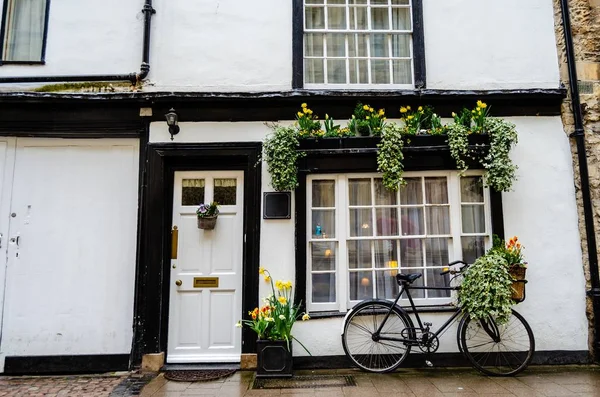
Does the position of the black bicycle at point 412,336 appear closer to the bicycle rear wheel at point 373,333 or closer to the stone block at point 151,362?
the bicycle rear wheel at point 373,333

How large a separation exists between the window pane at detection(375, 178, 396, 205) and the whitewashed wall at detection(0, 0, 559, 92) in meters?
1.63

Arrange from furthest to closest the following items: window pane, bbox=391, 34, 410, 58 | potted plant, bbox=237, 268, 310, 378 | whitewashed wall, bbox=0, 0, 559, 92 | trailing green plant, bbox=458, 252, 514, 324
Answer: window pane, bbox=391, 34, 410, 58
whitewashed wall, bbox=0, 0, 559, 92
potted plant, bbox=237, 268, 310, 378
trailing green plant, bbox=458, 252, 514, 324

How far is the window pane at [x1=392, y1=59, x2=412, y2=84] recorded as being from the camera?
6082 millimetres

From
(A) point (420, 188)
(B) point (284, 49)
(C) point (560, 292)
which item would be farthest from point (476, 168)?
(B) point (284, 49)

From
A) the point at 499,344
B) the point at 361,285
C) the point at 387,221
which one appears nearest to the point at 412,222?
the point at 387,221

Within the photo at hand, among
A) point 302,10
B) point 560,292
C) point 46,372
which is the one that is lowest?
point 46,372

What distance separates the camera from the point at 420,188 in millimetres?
5719

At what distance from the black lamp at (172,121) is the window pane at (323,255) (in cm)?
233

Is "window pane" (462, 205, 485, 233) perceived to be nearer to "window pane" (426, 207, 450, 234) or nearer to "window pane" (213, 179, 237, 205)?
"window pane" (426, 207, 450, 234)

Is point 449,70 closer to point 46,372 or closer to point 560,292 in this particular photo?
point 560,292

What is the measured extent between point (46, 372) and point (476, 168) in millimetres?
6092

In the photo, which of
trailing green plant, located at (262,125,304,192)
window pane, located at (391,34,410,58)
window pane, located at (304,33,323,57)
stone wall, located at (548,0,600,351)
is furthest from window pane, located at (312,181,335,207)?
stone wall, located at (548,0,600,351)

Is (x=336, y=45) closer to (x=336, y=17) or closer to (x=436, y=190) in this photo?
(x=336, y=17)

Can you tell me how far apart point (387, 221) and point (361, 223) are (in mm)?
348
